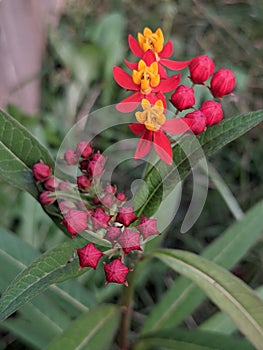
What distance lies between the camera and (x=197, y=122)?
2.54 ft

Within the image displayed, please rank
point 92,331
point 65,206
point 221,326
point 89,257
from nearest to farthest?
1. point 89,257
2. point 65,206
3. point 92,331
4. point 221,326

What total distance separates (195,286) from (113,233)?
0.59m

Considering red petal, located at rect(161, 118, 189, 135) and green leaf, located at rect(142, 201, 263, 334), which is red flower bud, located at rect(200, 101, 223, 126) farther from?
green leaf, located at rect(142, 201, 263, 334)

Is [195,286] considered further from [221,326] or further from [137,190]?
[137,190]

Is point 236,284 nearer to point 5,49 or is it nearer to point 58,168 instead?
point 58,168

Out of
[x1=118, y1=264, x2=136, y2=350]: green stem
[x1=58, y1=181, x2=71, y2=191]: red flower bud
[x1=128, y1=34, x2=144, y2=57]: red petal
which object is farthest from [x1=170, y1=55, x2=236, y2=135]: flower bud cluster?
[x1=118, y1=264, x2=136, y2=350]: green stem

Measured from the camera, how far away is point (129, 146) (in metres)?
2.00

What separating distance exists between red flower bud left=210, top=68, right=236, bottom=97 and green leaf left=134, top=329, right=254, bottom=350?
18.5 inches

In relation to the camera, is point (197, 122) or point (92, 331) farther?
point (92, 331)

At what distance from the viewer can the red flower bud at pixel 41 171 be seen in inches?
33.7

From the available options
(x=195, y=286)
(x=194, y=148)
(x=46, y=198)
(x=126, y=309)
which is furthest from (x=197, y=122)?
(x=195, y=286)

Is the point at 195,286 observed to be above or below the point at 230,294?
below

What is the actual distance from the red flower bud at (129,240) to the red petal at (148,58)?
0.28 meters

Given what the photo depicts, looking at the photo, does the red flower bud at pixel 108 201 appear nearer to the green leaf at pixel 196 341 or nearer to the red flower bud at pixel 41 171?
the red flower bud at pixel 41 171
